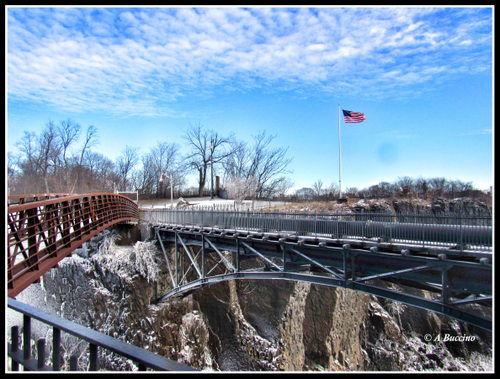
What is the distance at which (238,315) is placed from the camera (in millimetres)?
18266

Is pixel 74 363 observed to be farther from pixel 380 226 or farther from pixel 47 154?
pixel 47 154

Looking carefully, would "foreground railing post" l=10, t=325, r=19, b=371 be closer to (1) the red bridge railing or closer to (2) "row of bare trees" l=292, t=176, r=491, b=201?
(1) the red bridge railing

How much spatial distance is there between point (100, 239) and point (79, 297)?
3.32 metres

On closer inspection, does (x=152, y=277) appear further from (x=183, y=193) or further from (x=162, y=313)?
(x=183, y=193)

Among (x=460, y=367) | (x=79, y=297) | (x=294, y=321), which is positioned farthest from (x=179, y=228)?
(x=460, y=367)

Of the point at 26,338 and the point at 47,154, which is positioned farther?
the point at 47,154

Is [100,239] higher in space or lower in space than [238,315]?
higher

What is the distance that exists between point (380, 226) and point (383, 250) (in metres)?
0.71

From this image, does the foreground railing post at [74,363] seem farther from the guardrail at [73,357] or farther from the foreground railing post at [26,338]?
the foreground railing post at [26,338]

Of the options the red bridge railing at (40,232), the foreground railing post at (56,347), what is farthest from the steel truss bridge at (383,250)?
the foreground railing post at (56,347)

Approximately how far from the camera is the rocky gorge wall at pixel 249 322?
1370cm

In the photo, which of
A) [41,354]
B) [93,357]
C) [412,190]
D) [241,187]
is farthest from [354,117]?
[41,354]

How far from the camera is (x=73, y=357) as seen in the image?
71.4 inches

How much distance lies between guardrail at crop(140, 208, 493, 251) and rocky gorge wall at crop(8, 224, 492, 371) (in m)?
6.54
